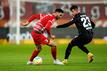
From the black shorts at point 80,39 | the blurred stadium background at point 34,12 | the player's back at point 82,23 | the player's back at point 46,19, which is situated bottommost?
the blurred stadium background at point 34,12

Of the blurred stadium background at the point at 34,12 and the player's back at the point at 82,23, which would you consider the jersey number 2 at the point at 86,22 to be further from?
the blurred stadium background at the point at 34,12

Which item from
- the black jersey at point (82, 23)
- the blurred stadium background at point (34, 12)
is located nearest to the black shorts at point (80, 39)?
the black jersey at point (82, 23)

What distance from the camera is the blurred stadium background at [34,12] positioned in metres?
35.7

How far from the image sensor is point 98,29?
120 ft

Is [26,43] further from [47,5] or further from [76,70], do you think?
[76,70]

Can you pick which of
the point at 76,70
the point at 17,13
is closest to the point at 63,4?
the point at 17,13

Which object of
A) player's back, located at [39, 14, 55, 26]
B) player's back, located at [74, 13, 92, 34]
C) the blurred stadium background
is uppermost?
player's back, located at [39, 14, 55, 26]

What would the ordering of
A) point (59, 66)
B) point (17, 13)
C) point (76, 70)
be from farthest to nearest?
point (17, 13)
point (59, 66)
point (76, 70)

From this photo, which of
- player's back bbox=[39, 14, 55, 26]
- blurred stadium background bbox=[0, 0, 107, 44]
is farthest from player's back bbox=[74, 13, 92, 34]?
blurred stadium background bbox=[0, 0, 107, 44]

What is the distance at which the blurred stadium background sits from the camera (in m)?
35.7

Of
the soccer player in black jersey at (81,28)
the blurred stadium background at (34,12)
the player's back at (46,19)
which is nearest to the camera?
the player's back at (46,19)

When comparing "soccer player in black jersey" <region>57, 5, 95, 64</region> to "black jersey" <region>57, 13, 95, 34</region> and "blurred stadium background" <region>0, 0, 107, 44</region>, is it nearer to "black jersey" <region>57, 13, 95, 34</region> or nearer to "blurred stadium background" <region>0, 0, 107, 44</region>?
"black jersey" <region>57, 13, 95, 34</region>

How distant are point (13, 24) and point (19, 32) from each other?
79cm

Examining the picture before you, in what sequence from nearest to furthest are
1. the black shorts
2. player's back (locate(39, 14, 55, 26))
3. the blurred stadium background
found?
player's back (locate(39, 14, 55, 26)) < the black shorts < the blurred stadium background
